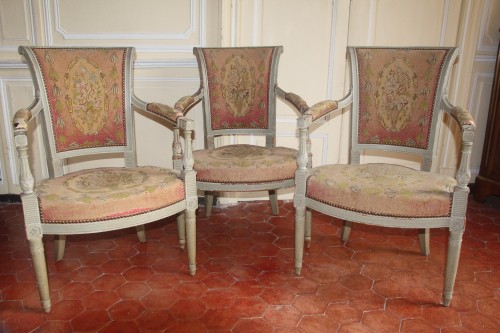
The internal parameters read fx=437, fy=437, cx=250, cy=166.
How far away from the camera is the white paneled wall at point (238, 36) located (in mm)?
2906

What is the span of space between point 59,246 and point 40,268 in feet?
1.68

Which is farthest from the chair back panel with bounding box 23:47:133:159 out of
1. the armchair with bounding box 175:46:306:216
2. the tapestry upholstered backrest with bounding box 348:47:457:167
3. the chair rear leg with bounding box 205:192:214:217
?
the tapestry upholstered backrest with bounding box 348:47:457:167

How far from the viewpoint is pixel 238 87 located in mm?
2713

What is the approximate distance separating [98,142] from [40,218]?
2.09 ft

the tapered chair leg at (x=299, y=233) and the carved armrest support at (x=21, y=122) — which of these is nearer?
the carved armrest support at (x=21, y=122)

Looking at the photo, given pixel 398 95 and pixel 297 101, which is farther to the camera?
pixel 297 101

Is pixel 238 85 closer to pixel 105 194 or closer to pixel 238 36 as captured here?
pixel 238 36

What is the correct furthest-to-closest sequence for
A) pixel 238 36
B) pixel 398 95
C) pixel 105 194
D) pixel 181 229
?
pixel 238 36 < pixel 181 229 < pixel 398 95 < pixel 105 194

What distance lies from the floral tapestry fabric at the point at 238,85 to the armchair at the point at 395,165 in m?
0.54

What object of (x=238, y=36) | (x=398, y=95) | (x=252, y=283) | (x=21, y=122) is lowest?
(x=252, y=283)

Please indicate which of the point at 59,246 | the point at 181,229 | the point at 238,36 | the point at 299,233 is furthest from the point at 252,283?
the point at 238,36

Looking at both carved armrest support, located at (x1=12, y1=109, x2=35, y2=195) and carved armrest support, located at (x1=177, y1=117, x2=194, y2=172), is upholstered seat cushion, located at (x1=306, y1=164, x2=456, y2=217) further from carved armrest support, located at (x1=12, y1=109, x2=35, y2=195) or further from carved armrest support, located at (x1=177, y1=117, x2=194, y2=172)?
carved armrest support, located at (x1=12, y1=109, x2=35, y2=195)

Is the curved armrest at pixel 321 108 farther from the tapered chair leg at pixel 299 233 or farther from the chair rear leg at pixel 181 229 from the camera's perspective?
the chair rear leg at pixel 181 229

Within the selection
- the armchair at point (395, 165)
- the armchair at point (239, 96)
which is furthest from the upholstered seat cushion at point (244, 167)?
the armchair at point (395, 165)
